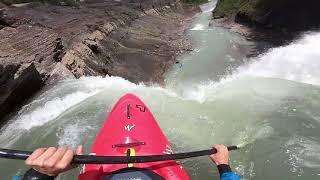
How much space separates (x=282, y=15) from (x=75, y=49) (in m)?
12.3

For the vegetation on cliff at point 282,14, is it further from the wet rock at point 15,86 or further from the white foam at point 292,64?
the wet rock at point 15,86

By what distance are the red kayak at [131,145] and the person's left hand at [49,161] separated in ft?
3.37

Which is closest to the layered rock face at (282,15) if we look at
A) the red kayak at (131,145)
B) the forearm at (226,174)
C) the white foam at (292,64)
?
the white foam at (292,64)

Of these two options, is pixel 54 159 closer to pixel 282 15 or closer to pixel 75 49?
pixel 75 49

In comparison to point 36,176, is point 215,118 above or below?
above

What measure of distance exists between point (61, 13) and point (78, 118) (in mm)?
16067

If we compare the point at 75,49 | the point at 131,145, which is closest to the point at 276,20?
the point at 75,49

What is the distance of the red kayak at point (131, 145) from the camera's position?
12.6 ft

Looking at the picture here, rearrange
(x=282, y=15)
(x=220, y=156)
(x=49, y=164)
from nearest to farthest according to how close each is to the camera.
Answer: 1. (x=49, y=164)
2. (x=220, y=156)
3. (x=282, y=15)

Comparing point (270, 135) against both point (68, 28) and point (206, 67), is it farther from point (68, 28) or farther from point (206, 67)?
Result: point (68, 28)

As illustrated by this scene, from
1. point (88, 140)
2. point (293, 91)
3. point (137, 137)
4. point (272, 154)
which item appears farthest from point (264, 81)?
point (137, 137)

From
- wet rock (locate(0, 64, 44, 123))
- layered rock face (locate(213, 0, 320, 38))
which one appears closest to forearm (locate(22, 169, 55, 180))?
wet rock (locate(0, 64, 44, 123))

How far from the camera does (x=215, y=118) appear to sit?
28.2 ft

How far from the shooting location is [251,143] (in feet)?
23.8
